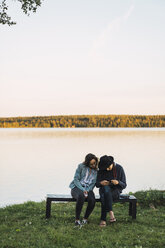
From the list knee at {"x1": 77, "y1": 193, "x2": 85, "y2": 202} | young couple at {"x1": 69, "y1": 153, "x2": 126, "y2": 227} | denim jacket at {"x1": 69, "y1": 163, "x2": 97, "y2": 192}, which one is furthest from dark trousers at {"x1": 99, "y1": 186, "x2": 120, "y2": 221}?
knee at {"x1": 77, "y1": 193, "x2": 85, "y2": 202}

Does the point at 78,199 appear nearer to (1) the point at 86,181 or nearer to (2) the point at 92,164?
(1) the point at 86,181

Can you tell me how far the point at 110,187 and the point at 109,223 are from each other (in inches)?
30.6

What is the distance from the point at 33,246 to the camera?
211 inches

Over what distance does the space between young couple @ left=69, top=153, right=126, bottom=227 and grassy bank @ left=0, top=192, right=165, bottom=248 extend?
41 cm

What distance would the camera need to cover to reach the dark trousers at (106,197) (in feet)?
22.0

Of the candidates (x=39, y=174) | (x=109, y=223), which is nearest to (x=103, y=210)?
(x=109, y=223)

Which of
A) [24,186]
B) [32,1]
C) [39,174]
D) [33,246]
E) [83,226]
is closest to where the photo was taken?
[33,246]

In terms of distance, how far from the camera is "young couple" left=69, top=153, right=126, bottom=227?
6719 millimetres

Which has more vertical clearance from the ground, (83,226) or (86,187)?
(86,187)

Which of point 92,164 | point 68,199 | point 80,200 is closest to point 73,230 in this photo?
point 80,200

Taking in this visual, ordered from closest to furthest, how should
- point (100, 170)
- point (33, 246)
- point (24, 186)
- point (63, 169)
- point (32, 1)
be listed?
point (33, 246) < point (100, 170) < point (32, 1) < point (24, 186) < point (63, 169)

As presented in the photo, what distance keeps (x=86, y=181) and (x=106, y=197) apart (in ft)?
1.92

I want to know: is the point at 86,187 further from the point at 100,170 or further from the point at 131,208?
the point at 131,208

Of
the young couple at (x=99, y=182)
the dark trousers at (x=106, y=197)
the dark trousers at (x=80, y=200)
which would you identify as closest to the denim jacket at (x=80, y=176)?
the young couple at (x=99, y=182)
